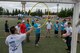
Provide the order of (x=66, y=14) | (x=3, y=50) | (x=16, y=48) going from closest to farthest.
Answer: (x=16, y=48) → (x=3, y=50) → (x=66, y=14)

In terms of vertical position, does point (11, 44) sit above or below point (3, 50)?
above

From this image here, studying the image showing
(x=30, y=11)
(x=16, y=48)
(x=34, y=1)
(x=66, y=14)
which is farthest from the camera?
(x=66, y=14)

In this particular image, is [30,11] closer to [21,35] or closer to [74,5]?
[74,5]

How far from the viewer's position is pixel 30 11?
9.47m

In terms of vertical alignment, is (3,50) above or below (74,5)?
below

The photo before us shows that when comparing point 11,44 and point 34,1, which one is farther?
point 34,1

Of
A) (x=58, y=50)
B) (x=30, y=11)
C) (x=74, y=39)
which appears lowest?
(x=58, y=50)

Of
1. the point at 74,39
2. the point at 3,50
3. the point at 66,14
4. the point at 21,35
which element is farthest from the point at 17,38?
the point at 66,14

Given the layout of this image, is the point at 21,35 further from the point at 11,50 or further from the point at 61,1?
the point at 61,1

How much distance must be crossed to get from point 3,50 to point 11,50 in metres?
7.19

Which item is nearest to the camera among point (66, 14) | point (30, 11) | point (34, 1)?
point (34, 1)

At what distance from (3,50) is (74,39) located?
5496 mm

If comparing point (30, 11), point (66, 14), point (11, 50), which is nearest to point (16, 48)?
point (11, 50)

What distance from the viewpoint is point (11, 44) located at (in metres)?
6.28
